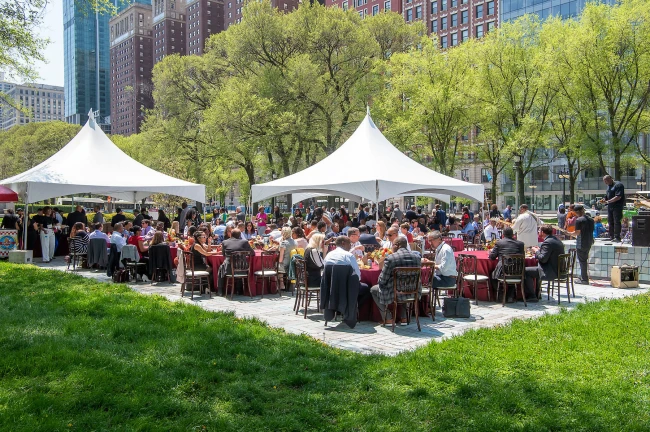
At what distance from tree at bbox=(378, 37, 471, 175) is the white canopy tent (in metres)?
14.8

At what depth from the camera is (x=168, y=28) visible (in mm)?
136000

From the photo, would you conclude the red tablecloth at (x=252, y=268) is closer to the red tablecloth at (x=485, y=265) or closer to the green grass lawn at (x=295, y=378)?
the green grass lawn at (x=295, y=378)

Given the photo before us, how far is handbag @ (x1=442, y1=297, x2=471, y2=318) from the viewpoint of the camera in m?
9.18

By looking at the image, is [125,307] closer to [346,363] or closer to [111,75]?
[346,363]

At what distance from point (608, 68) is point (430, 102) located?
9076mm

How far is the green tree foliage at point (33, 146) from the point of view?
65812 millimetres

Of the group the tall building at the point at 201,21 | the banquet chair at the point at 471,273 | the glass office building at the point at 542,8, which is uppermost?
the tall building at the point at 201,21

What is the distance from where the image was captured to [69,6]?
17.0 meters

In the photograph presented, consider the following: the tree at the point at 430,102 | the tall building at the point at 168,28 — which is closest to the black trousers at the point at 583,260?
the tree at the point at 430,102

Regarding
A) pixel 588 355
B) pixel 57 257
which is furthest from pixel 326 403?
pixel 57 257

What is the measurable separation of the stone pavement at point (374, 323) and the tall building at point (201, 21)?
381 feet

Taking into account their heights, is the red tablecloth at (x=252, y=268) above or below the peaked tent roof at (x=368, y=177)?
below

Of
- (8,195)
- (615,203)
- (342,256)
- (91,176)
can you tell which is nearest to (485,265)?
(342,256)

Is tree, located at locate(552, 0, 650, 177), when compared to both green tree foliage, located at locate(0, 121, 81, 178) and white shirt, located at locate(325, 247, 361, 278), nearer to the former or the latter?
white shirt, located at locate(325, 247, 361, 278)
